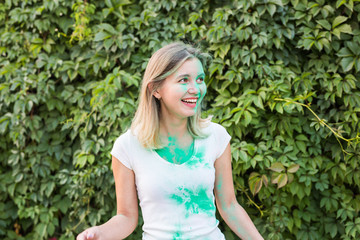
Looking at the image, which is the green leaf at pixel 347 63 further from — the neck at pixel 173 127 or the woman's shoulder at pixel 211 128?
the neck at pixel 173 127

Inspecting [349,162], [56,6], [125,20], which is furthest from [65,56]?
[349,162]

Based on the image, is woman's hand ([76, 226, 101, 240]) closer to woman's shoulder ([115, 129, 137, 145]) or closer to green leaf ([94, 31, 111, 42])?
woman's shoulder ([115, 129, 137, 145])

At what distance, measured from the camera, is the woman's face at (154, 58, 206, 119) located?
1.71m

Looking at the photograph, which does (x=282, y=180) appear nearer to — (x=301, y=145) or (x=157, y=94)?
(x=301, y=145)

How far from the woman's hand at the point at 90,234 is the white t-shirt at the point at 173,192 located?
0.24 metres

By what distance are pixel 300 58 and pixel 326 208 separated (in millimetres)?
1036

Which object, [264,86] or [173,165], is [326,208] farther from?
[173,165]

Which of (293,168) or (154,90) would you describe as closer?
(154,90)

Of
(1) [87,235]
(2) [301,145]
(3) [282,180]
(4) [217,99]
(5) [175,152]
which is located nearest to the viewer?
(1) [87,235]

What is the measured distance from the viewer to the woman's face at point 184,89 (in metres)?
1.71

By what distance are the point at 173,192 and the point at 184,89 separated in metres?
0.44

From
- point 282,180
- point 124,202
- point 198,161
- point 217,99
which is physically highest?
point 198,161

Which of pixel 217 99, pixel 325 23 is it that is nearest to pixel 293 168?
pixel 217 99

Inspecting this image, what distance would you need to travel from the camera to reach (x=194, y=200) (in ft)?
5.65
